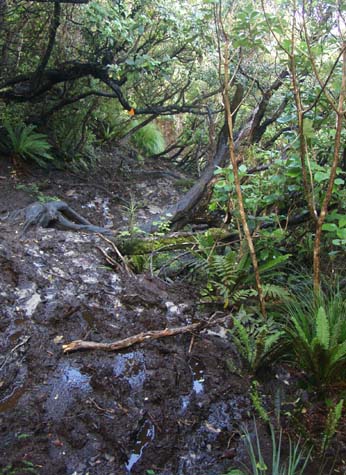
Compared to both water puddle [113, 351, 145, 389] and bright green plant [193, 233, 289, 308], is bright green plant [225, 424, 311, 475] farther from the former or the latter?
bright green plant [193, 233, 289, 308]

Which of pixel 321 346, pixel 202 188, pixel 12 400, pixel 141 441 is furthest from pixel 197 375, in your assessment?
pixel 202 188

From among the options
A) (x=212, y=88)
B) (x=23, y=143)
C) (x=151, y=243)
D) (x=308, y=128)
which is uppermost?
(x=212, y=88)

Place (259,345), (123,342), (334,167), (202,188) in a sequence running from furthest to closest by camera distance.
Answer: (202,188) → (123,342) → (259,345) → (334,167)

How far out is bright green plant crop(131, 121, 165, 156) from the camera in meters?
12.6

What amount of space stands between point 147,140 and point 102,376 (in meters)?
10.6

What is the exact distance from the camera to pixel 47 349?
10.1ft

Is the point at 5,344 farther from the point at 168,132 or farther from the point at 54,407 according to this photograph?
the point at 168,132

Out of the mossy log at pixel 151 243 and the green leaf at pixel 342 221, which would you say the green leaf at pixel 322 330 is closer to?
the green leaf at pixel 342 221

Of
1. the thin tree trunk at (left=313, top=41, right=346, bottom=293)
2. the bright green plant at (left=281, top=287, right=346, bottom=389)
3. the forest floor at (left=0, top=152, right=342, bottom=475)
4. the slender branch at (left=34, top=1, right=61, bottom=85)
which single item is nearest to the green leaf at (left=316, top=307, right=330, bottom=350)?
the bright green plant at (left=281, top=287, right=346, bottom=389)

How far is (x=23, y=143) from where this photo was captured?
8.30 meters

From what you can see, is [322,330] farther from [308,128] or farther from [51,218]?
[51,218]

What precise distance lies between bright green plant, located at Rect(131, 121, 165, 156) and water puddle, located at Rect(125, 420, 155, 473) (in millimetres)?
10800

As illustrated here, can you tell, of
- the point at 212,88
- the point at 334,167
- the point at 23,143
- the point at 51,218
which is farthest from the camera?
the point at 212,88

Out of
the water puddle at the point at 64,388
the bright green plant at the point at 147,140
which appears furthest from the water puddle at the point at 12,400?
the bright green plant at the point at 147,140
